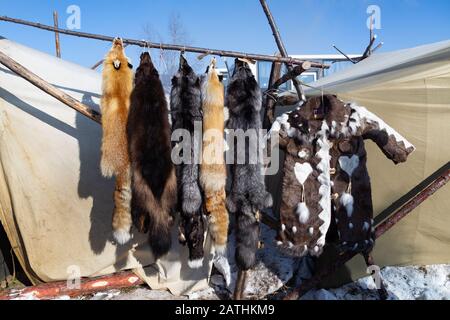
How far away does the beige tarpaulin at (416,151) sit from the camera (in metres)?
2.64

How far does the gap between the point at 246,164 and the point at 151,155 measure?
61 cm

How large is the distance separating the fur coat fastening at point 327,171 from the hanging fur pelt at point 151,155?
0.78 metres

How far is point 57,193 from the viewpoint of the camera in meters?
2.82

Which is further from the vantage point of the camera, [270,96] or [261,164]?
[270,96]

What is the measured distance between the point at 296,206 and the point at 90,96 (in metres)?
2.33

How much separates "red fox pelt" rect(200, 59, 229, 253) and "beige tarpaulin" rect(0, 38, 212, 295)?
109 cm

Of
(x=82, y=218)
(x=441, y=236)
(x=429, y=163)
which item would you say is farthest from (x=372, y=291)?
(x=82, y=218)

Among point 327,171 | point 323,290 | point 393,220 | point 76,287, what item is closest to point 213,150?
point 327,171

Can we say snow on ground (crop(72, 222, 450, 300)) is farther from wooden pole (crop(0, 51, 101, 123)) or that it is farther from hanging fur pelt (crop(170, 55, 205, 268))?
wooden pole (crop(0, 51, 101, 123))

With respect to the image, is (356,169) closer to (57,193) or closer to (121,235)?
(121,235)

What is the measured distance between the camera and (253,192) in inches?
79.7

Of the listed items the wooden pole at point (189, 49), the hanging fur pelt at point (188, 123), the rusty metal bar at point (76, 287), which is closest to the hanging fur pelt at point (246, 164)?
the wooden pole at point (189, 49)

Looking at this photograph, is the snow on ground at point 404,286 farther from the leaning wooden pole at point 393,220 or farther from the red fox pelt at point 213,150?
the red fox pelt at point 213,150
